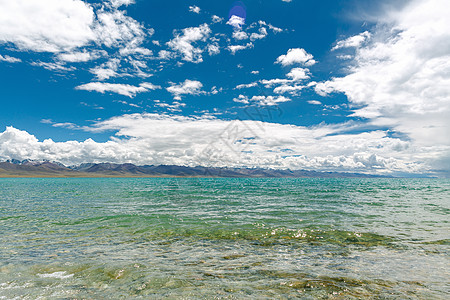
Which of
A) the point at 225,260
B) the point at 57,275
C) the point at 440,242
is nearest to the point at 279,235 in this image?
the point at 225,260

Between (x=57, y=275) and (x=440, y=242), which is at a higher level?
(x=57, y=275)

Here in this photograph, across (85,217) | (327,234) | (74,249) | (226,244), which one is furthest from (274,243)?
(85,217)

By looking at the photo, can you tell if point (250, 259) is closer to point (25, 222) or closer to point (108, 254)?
point (108, 254)

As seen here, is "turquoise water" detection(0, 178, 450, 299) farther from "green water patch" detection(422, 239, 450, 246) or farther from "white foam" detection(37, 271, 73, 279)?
"green water patch" detection(422, 239, 450, 246)

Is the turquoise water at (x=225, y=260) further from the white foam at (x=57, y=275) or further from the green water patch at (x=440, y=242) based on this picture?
the green water patch at (x=440, y=242)

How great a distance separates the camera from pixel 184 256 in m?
14.1

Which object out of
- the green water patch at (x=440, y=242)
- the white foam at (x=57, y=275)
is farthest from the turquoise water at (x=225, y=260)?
the green water patch at (x=440, y=242)

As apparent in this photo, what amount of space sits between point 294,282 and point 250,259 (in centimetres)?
369

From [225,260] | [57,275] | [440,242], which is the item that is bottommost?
[440,242]

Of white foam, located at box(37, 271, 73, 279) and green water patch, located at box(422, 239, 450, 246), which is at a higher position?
white foam, located at box(37, 271, 73, 279)

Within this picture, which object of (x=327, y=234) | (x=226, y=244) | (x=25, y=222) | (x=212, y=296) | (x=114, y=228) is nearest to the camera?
(x=212, y=296)

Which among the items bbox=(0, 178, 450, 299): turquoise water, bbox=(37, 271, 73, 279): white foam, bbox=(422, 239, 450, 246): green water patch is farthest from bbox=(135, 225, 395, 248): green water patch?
bbox=(37, 271, 73, 279): white foam

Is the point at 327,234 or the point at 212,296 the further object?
the point at 327,234

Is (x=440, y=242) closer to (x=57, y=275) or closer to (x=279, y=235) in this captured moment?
(x=279, y=235)
